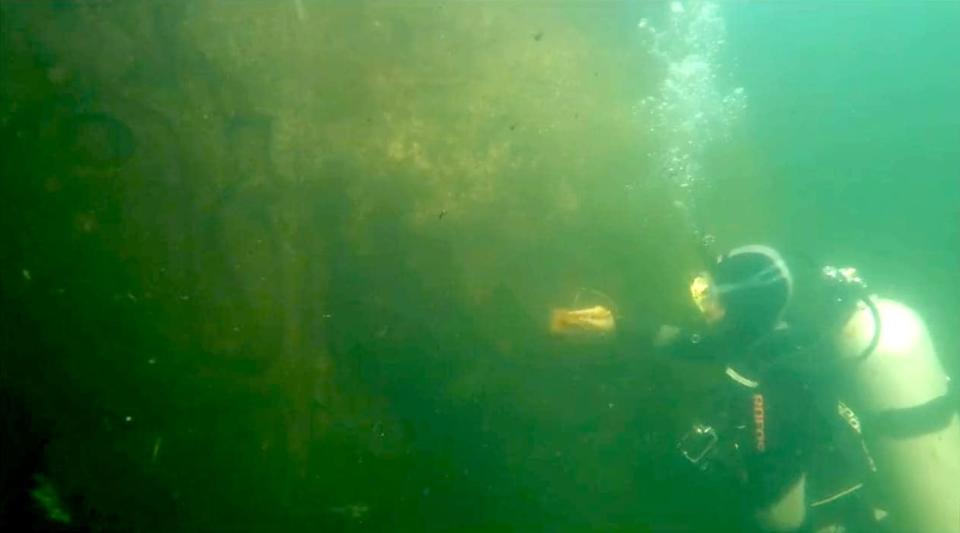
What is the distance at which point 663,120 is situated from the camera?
7082 millimetres

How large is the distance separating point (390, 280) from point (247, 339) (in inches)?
43.3

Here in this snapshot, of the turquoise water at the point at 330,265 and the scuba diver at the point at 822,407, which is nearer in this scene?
the turquoise water at the point at 330,265

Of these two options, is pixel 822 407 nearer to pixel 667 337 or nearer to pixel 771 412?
pixel 771 412

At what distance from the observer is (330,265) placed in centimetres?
462

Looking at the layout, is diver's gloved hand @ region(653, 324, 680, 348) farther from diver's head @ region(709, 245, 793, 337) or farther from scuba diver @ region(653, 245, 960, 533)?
diver's head @ region(709, 245, 793, 337)

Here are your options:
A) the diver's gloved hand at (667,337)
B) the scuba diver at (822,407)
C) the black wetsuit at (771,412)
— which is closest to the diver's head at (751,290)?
the scuba diver at (822,407)

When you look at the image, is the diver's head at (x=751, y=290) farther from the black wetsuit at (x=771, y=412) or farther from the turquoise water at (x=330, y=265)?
the turquoise water at (x=330, y=265)

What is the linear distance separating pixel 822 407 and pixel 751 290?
1261mm

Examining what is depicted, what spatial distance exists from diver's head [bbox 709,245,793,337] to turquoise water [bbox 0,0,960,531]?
46 centimetres

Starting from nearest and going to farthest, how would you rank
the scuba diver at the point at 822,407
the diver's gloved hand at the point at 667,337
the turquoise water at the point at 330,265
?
Answer: the turquoise water at the point at 330,265 < the scuba diver at the point at 822,407 < the diver's gloved hand at the point at 667,337

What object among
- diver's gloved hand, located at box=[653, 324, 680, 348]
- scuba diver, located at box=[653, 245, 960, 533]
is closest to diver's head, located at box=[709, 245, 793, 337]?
scuba diver, located at box=[653, 245, 960, 533]

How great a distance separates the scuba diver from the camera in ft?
16.3

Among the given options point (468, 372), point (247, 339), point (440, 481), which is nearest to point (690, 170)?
point (468, 372)

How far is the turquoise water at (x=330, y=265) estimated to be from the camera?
4.19 metres
